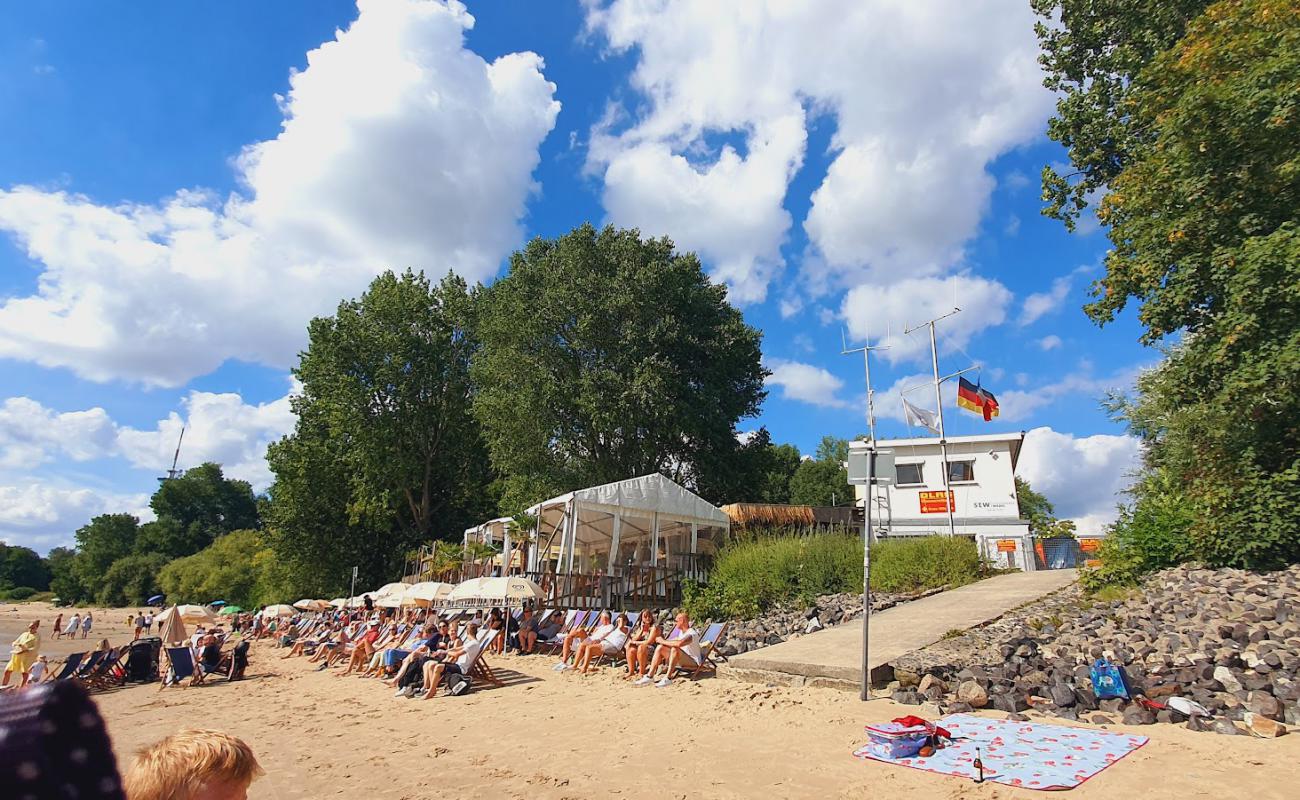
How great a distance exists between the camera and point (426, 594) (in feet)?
60.4

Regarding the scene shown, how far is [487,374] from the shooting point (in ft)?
90.9

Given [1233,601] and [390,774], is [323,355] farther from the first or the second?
[1233,601]

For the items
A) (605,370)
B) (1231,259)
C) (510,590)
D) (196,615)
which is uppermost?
(605,370)

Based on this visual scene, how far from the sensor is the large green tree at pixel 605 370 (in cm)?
2500

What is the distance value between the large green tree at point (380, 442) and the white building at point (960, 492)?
18728 millimetres

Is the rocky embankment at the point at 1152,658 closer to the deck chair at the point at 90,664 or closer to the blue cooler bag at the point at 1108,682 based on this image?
the blue cooler bag at the point at 1108,682

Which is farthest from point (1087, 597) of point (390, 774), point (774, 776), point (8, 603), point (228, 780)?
point (8, 603)

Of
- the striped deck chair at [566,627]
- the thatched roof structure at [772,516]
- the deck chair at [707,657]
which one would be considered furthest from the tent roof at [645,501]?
the deck chair at [707,657]

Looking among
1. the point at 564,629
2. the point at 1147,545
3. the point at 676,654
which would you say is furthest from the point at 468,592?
the point at 1147,545

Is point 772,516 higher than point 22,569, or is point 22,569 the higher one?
point 772,516

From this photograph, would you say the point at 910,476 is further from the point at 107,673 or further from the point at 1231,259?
the point at 107,673

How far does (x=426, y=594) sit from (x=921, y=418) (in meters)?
18.1

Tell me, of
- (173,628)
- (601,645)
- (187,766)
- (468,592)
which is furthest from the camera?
(173,628)

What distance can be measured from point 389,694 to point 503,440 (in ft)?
50.6
